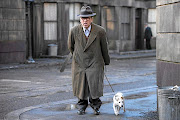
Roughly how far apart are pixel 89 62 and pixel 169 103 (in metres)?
1.92

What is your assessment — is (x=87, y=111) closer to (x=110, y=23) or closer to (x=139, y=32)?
(x=110, y=23)

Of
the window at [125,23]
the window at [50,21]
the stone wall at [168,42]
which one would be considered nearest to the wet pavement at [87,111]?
the stone wall at [168,42]

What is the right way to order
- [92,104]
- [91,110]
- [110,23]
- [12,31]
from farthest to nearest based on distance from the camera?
[110,23] → [12,31] → [91,110] → [92,104]

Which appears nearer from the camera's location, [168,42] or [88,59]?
[88,59]

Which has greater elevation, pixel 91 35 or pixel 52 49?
pixel 91 35

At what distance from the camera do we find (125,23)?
32562mm

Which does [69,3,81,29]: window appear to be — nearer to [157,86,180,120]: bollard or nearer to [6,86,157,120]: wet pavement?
[6,86,157,120]: wet pavement

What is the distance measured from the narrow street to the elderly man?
5.43 ft

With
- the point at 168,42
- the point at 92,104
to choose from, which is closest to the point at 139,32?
the point at 168,42

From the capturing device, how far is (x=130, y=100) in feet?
34.3

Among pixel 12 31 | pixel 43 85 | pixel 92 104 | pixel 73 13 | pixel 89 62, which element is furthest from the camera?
pixel 73 13

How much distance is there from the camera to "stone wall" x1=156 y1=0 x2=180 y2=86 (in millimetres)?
8484

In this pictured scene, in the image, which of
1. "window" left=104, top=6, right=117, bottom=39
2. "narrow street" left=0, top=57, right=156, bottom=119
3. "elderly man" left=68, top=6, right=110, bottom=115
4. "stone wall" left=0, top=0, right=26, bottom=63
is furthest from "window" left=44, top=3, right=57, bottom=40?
"elderly man" left=68, top=6, right=110, bottom=115

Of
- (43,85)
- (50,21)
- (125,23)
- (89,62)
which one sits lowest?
(43,85)
